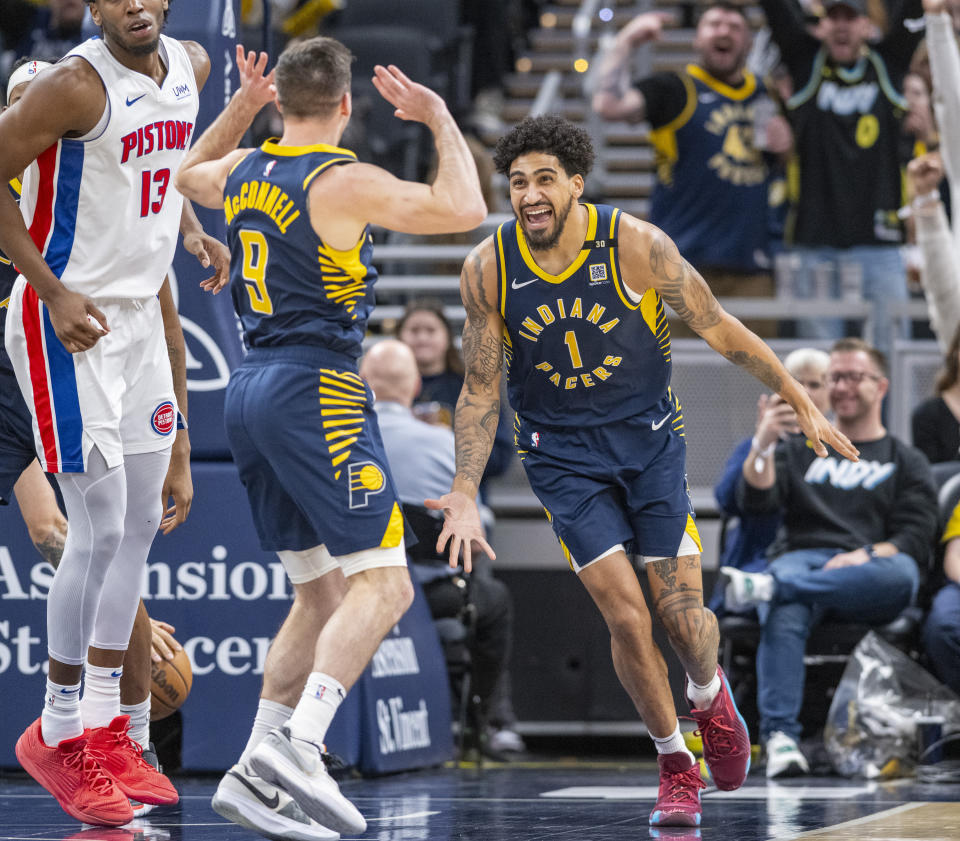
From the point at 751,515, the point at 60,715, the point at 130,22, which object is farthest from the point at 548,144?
the point at 751,515

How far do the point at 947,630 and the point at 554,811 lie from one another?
2450 mm

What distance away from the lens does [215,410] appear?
6.75 m

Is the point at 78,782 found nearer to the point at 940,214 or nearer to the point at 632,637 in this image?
the point at 632,637

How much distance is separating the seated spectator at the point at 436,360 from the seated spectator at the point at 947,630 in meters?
2.46

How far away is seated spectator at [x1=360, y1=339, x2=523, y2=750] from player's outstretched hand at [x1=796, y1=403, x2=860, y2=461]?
2920 mm

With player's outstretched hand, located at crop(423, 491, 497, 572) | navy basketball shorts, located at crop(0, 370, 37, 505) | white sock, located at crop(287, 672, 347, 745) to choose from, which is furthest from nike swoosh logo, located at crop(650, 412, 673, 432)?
navy basketball shorts, located at crop(0, 370, 37, 505)

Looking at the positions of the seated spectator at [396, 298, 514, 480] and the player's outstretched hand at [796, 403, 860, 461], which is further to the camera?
the seated spectator at [396, 298, 514, 480]

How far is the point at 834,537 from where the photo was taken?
752cm

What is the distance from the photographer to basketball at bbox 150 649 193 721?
6031 mm

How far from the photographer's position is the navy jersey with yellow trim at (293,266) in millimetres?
4719

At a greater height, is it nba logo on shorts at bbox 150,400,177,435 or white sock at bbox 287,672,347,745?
nba logo on shorts at bbox 150,400,177,435

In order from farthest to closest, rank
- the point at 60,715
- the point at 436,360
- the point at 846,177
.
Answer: the point at 846,177
the point at 436,360
the point at 60,715

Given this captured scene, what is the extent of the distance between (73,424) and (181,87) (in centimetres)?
113

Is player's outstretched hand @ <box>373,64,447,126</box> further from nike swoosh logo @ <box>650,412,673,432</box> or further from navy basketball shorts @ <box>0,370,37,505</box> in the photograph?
navy basketball shorts @ <box>0,370,37,505</box>
